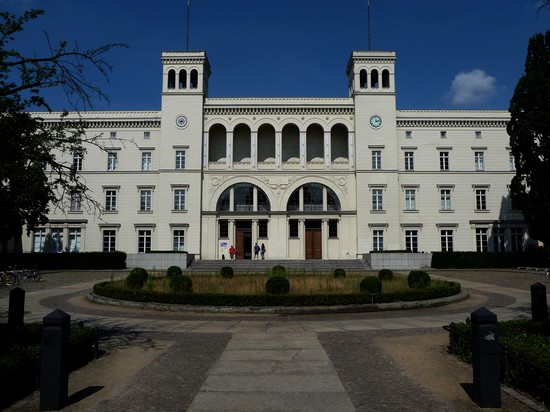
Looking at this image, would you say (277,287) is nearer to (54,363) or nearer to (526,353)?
(526,353)

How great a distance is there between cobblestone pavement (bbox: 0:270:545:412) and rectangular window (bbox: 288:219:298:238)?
28.8 m

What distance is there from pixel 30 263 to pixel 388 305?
3576cm

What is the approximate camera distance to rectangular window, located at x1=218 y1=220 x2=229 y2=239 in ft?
151

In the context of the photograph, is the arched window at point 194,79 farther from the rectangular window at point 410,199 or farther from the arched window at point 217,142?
the rectangular window at point 410,199

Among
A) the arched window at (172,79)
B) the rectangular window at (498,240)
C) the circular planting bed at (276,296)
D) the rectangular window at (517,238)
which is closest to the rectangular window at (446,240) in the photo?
the rectangular window at (498,240)

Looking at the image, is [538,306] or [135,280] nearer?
[538,306]

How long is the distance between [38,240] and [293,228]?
25988mm

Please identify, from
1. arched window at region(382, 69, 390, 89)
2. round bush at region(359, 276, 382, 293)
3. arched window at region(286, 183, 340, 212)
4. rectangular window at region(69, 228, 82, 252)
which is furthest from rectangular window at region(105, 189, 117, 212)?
round bush at region(359, 276, 382, 293)

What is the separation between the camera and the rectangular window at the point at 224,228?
46.0 meters

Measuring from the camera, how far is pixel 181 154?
46.1m

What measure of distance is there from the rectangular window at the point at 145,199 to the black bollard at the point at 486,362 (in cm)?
4231

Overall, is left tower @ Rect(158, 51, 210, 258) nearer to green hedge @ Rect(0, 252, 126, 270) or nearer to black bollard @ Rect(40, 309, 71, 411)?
green hedge @ Rect(0, 252, 126, 270)

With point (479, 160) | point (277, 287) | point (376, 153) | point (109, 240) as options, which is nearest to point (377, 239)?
point (376, 153)

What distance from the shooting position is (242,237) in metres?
46.1
